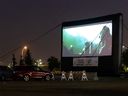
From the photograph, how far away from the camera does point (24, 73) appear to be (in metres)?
47.4

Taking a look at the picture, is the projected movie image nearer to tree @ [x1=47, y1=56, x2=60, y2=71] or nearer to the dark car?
the dark car

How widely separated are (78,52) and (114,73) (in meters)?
5.95

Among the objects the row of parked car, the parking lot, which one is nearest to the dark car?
the row of parked car

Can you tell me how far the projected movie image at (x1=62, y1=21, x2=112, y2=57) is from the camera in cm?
6091

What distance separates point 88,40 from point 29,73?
17511 millimetres

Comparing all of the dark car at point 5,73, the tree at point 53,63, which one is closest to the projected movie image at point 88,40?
the dark car at point 5,73

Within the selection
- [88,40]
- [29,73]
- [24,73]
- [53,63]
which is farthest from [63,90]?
[53,63]

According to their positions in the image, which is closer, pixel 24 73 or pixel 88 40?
pixel 24 73

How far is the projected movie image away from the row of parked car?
Result: 14405 mm

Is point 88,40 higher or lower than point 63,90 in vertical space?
higher

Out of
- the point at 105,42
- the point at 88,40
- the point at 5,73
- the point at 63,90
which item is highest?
the point at 88,40

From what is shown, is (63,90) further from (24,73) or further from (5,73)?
(5,73)

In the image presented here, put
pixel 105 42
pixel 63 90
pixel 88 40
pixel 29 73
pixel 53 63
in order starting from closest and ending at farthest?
pixel 63 90 → pixel 29 73 → pixel 105 42 → pixel 88 40 → pixel 53 63

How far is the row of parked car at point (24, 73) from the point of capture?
4738 cm
